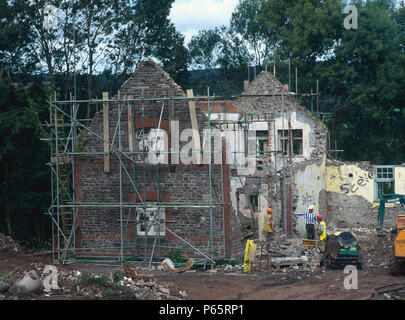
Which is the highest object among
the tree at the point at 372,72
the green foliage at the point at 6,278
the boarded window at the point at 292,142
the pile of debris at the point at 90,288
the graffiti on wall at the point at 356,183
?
the tree at the point at 372,72

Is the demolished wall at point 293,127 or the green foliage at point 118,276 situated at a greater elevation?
the demolished wall at point 293,127

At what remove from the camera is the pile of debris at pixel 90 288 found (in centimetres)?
1595

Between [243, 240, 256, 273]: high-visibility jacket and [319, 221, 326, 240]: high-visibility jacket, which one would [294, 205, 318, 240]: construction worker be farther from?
[243, 240, 256, 273]: high-visibility jacket

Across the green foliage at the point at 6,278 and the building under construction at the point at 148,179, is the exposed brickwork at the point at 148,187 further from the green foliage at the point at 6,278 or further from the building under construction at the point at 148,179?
the green foliage at the point at 6,278

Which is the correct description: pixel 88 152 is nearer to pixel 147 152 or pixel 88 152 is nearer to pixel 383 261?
pixel 147 152

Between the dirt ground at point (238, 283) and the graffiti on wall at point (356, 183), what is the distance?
9.89 m

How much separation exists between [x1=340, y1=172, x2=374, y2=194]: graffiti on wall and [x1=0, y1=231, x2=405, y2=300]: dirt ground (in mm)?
9890

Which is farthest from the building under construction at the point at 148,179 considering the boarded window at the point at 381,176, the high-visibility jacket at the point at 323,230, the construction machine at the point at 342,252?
the boarded window at the point at 381,176

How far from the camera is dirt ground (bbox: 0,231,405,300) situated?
16359 mm

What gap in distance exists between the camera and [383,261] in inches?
889

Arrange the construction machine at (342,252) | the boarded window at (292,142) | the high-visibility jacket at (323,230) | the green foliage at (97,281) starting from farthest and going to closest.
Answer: the boarded window at (292,142), the high-visibility jacket at (323,230), the construction machine at (342,252), the green foliage at (97,281)

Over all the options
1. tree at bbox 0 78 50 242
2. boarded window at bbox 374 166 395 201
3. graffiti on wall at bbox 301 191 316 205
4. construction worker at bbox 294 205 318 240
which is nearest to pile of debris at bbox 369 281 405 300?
construction worker at bbox 294 205 318 240

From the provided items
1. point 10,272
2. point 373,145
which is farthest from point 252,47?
point 10,272

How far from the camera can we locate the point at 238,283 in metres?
18.4
